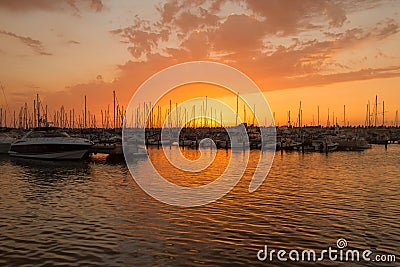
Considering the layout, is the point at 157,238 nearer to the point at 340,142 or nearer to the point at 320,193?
the point at 320,193

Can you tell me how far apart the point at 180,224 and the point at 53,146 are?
114ft

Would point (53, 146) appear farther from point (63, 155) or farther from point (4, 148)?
point (4, 148)

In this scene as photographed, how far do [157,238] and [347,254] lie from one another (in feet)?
23.4

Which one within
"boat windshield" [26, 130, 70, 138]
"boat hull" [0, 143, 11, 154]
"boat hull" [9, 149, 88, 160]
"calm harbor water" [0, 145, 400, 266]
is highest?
"boat windshield" [26, 130, 70, 138]

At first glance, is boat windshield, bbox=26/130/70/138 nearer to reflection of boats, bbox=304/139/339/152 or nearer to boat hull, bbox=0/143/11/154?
boat hull, bbox=0/143/11/154

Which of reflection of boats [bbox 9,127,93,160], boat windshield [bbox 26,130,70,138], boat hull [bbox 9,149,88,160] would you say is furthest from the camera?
boat windshield [bbox 26,130,70,138]

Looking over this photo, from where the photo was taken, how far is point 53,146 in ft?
152

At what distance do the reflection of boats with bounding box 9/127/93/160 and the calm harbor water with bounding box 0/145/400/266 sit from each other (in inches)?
712

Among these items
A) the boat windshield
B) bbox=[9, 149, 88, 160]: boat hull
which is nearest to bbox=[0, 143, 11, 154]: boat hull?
the boat windshield

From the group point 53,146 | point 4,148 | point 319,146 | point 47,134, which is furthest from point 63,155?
point 319,146

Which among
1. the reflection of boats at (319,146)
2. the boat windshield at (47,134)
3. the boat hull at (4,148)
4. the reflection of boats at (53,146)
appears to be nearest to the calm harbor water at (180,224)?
the reflection of boats at (53,146)

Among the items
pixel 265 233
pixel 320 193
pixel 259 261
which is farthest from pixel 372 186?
pixel 259 261

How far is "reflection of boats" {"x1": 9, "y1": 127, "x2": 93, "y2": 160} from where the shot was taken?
153 feet

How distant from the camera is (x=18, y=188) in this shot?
26344 mm
